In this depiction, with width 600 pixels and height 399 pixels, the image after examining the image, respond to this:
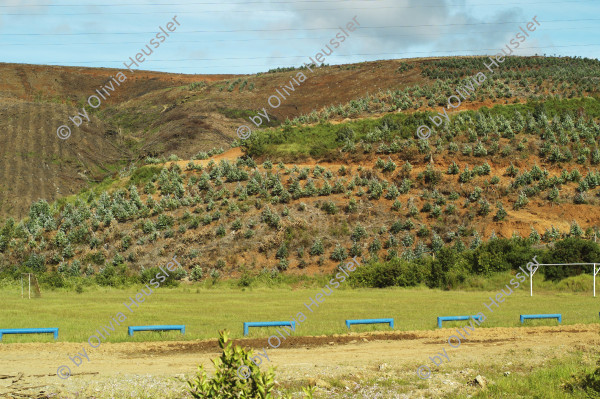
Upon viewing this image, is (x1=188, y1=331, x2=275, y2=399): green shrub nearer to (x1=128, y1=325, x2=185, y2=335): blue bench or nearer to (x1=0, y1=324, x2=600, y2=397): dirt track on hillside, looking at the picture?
(x1=0, y1=324, x2=600, y2=397): dirt track on hillside

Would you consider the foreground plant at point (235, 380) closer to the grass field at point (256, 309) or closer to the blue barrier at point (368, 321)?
the grass field at point (256, 309)

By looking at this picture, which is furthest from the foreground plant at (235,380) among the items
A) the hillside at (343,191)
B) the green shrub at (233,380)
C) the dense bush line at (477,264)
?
the hillside at (343,191)

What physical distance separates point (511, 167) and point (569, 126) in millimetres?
8800

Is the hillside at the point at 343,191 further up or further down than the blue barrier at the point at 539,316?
further up

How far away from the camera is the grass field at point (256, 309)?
18812 millimetres

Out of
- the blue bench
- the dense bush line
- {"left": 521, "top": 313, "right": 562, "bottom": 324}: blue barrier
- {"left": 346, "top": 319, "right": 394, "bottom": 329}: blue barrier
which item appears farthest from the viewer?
the dense bush line

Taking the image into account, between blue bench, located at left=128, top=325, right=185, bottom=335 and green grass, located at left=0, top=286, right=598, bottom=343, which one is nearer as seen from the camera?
blue bench, located at left=128, top=325, right=185, bottom=335

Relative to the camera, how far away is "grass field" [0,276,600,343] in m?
18.8

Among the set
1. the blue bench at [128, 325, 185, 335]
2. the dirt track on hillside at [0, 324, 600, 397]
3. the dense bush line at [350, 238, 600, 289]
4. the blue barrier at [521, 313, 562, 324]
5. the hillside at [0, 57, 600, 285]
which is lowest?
the dirt track on hillside at [0, 324, 600, 397]

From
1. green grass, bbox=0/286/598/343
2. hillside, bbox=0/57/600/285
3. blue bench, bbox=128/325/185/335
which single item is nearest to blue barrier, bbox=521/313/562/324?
green grass, bbox=0/286/598/343

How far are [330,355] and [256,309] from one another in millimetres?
9510

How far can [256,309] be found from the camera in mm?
24000

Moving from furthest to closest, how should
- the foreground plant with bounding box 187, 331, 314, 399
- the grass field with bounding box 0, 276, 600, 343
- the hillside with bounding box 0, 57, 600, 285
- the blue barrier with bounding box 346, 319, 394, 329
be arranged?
the hillside with bounding box 0, 57, 600, 285
the grass field with bounding box 0, 276, 600, 343
the blue barrier with bounding box 346, 319, 394, 329
the foreground plant with bounding box 187, 331, 314, 399

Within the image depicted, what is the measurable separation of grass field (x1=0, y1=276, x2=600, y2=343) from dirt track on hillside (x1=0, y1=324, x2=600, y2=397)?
117cm
